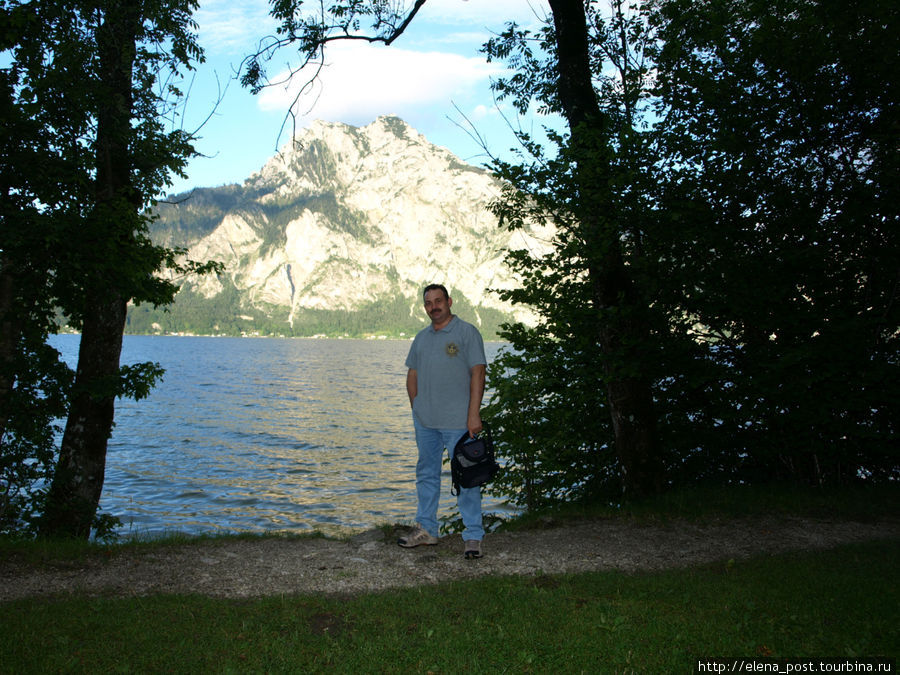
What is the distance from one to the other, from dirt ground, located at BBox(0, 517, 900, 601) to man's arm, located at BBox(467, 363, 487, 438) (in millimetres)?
1497

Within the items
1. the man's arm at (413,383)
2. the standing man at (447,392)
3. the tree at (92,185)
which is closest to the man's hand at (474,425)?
the standing man at (447,392)

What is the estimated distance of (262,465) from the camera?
23.6m

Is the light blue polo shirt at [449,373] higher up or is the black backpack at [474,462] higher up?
the light blue polo shirt at [449,373]

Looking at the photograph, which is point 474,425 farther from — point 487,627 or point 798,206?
point 798,206

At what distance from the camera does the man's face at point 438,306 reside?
22.6 feet

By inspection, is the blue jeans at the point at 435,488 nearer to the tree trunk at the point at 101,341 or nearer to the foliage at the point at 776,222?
the foliage at the point at 776,222

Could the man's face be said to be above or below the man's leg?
above

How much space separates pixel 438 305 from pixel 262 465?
753 inches

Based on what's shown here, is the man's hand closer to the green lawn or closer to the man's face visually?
the man's face

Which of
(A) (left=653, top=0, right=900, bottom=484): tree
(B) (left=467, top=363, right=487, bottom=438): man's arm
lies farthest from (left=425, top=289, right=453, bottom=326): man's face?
(A) (left=653, top=0, right=900, bottom=484): tree

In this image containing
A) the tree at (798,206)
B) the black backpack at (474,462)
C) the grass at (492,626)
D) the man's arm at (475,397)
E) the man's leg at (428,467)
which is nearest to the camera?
the grass at (492,626)

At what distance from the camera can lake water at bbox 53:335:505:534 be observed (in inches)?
636

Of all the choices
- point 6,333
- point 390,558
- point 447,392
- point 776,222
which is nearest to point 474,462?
point 447,392

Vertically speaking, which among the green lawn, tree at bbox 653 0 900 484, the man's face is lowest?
A: the green lawn
